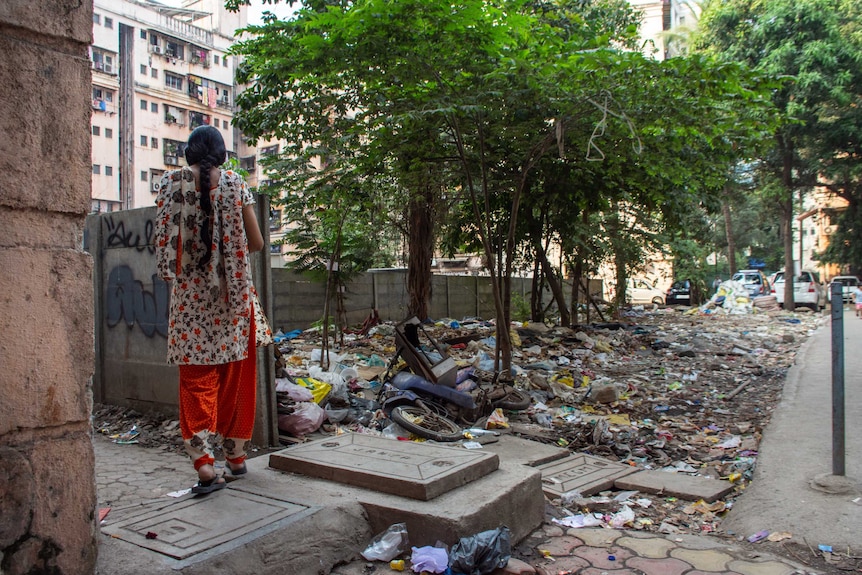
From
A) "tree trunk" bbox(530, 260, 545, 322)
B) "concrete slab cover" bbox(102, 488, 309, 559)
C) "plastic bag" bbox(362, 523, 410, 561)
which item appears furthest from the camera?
"tree trunk" bbox(530, 260, 545, 322)

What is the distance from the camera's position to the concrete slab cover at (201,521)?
2.35 metres

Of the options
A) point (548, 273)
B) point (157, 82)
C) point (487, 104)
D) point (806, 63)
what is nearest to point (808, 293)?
point (806, 63)

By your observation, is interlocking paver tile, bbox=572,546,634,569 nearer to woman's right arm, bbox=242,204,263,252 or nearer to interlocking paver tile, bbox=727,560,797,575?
interlocking paver tile, bbox=727,560,797,575

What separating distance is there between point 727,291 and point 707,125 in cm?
1731

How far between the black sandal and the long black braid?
95cm

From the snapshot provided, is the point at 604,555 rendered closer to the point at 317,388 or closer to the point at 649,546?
the point at 649,546

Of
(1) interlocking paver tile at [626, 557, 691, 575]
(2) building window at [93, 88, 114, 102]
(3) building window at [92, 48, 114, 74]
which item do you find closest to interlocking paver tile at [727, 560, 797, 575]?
(1) interlocking paver tile at [626, 557, 691, 575]

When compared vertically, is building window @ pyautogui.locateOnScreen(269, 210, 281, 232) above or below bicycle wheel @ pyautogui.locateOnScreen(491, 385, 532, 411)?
above

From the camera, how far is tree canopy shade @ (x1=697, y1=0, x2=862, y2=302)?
18.9 m

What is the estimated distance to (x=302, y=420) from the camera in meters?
5.00

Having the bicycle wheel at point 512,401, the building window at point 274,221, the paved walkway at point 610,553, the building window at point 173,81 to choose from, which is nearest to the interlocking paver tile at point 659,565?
the paved walkway at point 610,553

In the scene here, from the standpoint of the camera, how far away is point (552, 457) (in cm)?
481

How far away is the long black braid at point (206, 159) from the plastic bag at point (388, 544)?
142cm

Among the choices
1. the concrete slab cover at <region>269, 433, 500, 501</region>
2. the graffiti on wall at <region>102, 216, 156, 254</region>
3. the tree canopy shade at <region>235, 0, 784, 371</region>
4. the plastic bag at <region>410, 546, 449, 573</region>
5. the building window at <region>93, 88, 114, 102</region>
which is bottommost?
the plastic bag at <region>410, 546, 449, 573</region>
